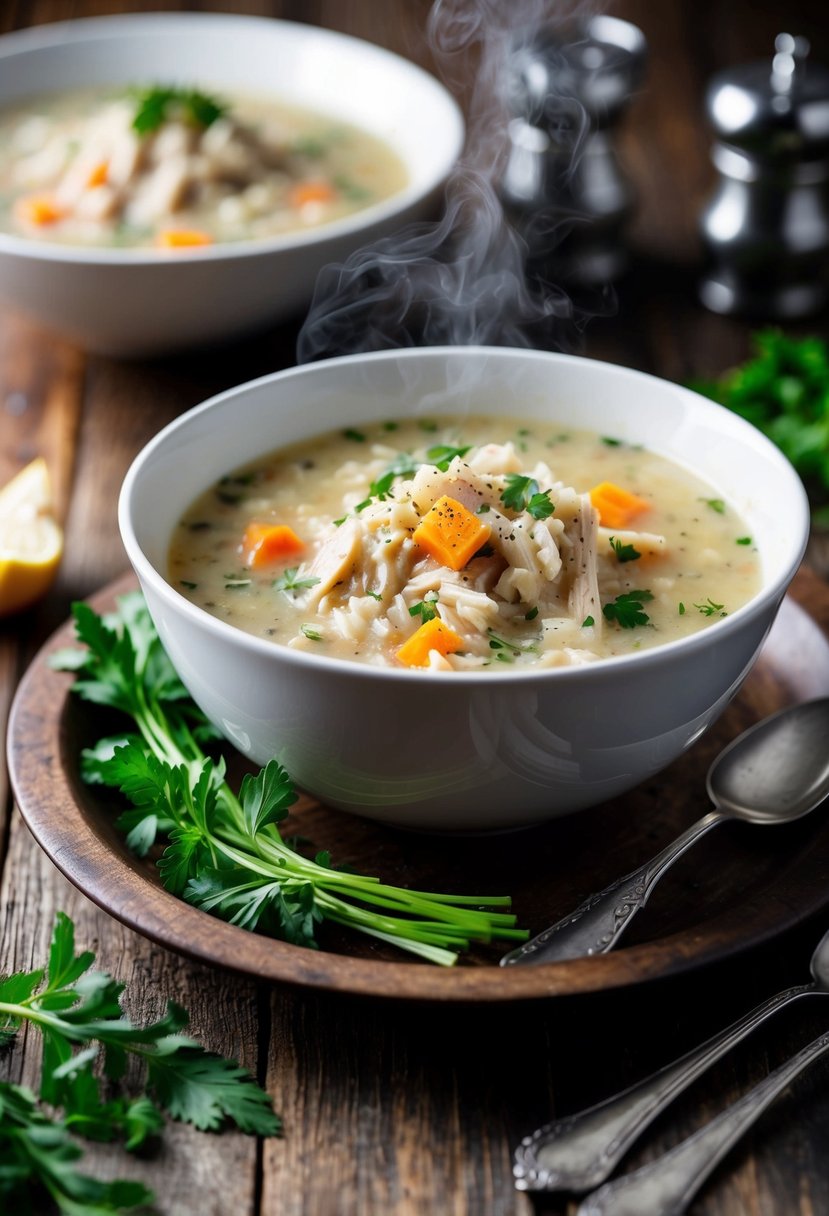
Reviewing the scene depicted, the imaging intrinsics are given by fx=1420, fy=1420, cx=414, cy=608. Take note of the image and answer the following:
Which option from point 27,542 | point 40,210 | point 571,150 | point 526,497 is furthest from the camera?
point 571,150

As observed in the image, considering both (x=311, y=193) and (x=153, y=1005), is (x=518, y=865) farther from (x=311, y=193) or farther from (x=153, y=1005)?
(x=311, y=193)

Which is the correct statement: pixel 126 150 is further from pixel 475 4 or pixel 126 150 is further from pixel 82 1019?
pixel 82 1019

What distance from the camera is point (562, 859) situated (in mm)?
2613

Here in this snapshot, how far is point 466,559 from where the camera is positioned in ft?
8.61

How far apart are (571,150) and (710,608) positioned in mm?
3029

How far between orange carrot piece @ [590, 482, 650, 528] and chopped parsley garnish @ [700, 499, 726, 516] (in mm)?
127

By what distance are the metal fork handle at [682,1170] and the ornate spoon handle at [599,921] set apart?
31 cm

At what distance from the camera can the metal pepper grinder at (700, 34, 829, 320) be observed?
4891 mm

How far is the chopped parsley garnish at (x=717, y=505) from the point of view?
9.80ft

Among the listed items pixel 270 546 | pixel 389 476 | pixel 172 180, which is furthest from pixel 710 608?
pixel 172 180

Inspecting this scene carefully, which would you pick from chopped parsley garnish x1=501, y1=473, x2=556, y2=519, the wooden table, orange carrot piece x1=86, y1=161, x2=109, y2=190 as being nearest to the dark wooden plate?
the wooden table

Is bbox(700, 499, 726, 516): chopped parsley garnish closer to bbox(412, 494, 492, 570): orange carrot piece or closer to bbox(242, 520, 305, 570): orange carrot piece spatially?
bbox(412, 494, 492, 570): orange carrot piece

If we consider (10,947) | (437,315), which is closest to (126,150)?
(437,315)

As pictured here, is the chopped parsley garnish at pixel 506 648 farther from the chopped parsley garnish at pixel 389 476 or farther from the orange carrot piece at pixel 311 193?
the orange carrot piece at pixel 311 193
